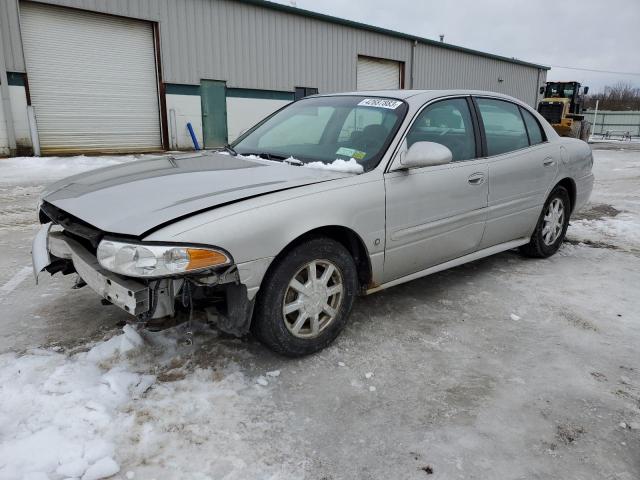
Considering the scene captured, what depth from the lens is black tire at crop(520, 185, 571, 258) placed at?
4.70 m

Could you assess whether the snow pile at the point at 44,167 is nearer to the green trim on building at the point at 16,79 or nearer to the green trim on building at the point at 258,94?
the green trim on building at the point at 16,79

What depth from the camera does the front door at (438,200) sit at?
10.6 ft

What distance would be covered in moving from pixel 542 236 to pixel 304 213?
3.08 m

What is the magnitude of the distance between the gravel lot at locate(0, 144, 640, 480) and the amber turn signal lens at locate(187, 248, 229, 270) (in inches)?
27.1

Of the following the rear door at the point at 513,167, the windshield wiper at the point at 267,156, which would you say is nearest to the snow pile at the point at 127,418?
the windshield wiper at the point at 267,156

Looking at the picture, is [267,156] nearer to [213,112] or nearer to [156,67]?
[156,67]

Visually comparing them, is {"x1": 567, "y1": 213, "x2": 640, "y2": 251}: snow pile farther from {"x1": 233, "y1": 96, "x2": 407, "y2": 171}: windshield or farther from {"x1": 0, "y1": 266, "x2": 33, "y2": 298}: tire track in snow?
{"x1": 0, "y1": 266, "x2": 33, "y2": 298}: tire track in snow

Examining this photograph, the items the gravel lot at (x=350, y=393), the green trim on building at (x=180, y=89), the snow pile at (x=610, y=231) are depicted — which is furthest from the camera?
the green trim on building at (x=180, y=89)

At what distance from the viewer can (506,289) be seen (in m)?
4.10

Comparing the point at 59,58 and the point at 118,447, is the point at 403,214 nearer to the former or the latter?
the point at 118,447

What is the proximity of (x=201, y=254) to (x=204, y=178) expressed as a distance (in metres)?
0.71

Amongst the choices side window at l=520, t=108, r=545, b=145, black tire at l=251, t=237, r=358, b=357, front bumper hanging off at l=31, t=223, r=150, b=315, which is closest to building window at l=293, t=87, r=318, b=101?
side window at l=520, t=108, r=545, b=145

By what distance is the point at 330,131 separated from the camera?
3631 millimetres

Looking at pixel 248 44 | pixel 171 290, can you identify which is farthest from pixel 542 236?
pixel 248 44
